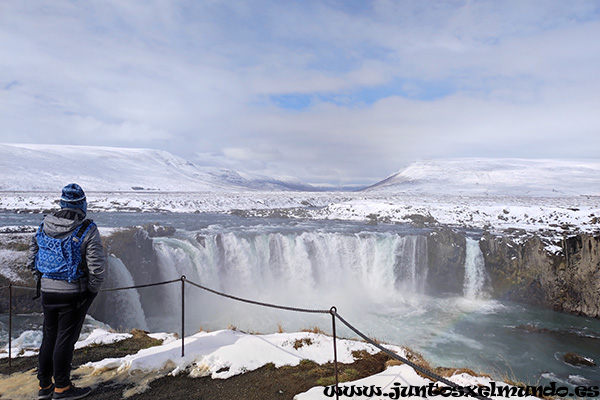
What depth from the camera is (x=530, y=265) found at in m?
21.4

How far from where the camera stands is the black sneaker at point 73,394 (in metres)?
4.50

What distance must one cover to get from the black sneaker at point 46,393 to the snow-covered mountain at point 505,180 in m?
91.6

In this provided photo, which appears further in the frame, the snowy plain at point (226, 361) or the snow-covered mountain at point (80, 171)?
the snow-covered mountain at point (80, 171)

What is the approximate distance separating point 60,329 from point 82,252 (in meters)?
1.04

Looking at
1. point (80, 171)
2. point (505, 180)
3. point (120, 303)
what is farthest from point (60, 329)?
point (80, 171)

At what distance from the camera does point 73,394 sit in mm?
4625

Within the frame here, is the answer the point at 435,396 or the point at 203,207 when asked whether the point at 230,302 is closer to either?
the point at 435,396

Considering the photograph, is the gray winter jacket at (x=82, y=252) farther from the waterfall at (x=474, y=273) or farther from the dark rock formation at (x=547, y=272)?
the dark rock formation at (x=547, y=272)

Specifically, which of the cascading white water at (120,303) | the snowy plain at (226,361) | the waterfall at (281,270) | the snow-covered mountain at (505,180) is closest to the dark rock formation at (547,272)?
the waterfall at (281,270)

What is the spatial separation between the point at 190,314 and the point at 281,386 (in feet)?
51.5

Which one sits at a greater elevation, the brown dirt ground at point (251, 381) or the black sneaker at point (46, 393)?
the black sneaker at point (46, 393)

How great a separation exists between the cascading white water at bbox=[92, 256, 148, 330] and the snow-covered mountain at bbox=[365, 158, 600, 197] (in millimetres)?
84326

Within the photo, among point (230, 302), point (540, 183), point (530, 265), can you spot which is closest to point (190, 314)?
point (230, 302)

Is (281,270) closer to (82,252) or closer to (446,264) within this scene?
(446,264)
